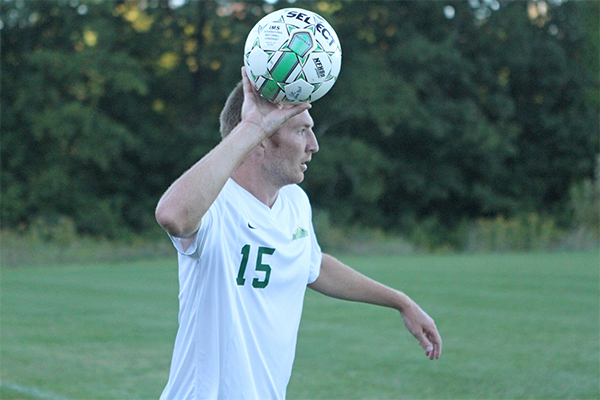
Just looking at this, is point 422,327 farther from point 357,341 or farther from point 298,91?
point 357,341

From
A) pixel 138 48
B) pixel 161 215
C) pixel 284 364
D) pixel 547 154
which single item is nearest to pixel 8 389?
pixel 284 364

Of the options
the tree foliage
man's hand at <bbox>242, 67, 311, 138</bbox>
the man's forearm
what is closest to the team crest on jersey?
the man's forearm

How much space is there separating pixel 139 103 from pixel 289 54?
31.4 m

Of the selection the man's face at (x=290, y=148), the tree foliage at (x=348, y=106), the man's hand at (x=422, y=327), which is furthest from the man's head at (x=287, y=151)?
the tree foliage at (x=348, y=106)

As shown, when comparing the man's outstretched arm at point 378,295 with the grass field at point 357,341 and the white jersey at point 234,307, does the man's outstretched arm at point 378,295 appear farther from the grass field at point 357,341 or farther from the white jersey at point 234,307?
the grass field at point 357,341

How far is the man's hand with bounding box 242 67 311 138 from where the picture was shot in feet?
8.93

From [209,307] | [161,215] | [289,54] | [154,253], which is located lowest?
[154,253]

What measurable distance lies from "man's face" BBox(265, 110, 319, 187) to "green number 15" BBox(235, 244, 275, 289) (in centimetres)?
34

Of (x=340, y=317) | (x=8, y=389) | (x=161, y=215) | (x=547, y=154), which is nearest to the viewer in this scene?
(x=161, y=215)

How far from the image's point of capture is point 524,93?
4069 centimetres

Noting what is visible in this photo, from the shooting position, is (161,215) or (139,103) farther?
(139,103)

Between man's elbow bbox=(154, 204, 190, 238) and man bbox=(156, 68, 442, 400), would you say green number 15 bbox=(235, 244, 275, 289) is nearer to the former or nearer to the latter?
man bbox=(156, 68, 442, 400)

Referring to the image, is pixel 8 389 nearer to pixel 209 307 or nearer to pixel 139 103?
pixel 209 307

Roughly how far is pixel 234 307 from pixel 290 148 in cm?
72
